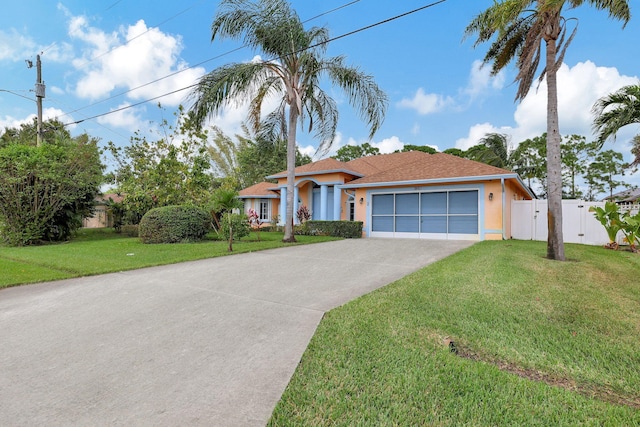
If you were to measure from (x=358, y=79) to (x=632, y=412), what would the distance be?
11882mm

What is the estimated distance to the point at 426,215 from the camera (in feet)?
46.7

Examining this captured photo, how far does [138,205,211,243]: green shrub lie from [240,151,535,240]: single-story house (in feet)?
23.4

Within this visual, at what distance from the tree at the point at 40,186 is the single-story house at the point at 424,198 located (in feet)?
32.5

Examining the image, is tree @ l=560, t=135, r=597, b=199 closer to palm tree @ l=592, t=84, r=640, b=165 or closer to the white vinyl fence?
the white vinyl fence

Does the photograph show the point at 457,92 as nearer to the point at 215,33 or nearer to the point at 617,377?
the point at 215,33

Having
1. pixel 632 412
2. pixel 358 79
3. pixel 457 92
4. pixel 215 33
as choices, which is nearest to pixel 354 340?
pixel 632 412

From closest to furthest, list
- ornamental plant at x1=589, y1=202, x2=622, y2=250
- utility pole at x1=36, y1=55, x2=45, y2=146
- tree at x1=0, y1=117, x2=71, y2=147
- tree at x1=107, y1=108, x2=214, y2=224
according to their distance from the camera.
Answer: ornamental plant at x1=589, y1=202, x2=622, y2=250
utility pole at x1=36, y1=55, x2=45, y2=146
tree at x1=107, y1=108, x2=214, y2=224
tree at x1=0, y1=117, x2=71, y2=147

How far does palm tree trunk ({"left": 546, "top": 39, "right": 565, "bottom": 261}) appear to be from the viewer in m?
8.04

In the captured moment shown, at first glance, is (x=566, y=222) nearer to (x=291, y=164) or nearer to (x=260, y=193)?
(x=291, y=164)

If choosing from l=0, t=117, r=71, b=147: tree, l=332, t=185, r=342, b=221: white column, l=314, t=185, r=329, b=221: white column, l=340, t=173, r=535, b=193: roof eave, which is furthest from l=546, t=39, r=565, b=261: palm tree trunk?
l=0, t=117, r=71, b=147: tree

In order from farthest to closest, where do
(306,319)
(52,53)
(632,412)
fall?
(52,53), (306,319), (632,412)

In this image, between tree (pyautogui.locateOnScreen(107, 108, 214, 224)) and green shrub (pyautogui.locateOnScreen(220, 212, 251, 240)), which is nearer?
green shrub (pyautogui.locateOnScreen(220, 212, 251, 240))

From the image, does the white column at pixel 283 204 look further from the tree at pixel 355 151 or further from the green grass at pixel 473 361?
the tree at pixel 355 151

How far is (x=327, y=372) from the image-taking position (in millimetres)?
2502
